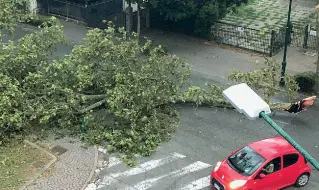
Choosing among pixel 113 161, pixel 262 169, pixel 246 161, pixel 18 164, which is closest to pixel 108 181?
pixel 113 161

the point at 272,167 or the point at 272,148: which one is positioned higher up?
the point at 272,148

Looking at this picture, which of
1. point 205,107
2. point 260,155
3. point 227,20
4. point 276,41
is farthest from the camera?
point 227,20

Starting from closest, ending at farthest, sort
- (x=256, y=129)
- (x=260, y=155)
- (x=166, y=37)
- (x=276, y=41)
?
(x=260, y=155), (x=256, y=129), (x=276, y=41), (x=166, y=37)

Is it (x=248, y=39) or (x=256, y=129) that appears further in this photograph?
(x=248, y=39)

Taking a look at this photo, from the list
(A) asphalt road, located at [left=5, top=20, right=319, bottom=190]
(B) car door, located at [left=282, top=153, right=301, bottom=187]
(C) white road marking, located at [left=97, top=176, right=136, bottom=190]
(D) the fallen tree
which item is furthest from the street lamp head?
(D) the fallen tree

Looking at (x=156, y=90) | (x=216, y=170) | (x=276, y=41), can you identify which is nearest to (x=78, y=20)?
(x=276, y=41)

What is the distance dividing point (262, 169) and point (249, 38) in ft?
47.2

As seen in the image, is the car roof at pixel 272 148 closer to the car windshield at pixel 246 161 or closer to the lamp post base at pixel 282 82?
the car windshield at pixel 246 161

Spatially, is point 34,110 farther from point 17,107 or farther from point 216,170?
point 216,170

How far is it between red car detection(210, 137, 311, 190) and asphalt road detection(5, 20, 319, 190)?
2.76 ft

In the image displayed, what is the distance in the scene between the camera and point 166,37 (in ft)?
92.7

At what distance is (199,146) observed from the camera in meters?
16.8

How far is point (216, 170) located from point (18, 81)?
8.01m

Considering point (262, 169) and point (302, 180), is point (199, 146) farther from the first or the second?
point (302, 180)
